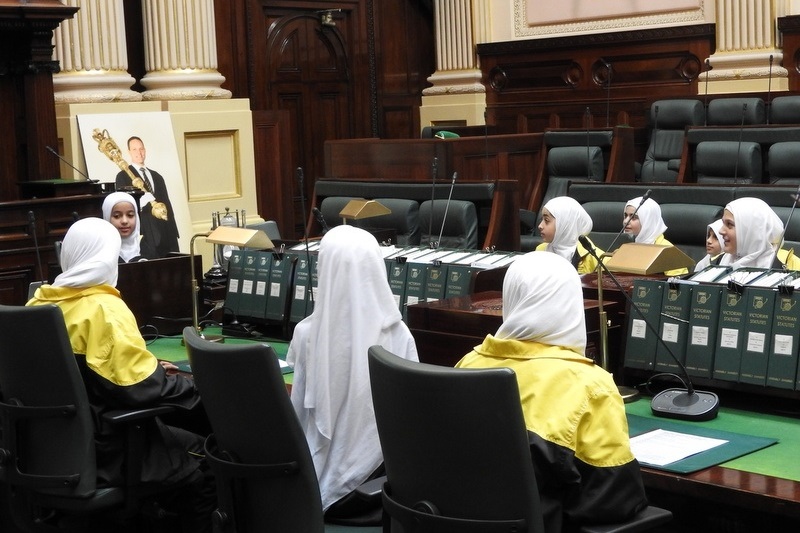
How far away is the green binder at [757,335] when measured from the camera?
2990 millimetres

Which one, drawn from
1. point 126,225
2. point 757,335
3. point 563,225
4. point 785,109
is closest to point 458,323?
point 757,335

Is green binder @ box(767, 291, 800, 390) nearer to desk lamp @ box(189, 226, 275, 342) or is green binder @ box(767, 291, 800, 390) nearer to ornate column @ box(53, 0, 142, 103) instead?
desk lamp @ box(189, 226, 275, 342)

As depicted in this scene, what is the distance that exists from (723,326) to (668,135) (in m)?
5.71

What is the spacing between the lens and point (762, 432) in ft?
9.30

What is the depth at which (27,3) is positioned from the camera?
7113 millimetres

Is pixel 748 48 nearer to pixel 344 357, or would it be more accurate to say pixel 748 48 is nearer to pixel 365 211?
pixel 365 211

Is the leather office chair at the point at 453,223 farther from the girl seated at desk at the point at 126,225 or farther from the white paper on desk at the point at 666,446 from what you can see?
the white paper on desk at the point at 666,446

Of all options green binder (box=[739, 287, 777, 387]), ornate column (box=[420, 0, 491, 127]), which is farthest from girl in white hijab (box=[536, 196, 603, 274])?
ornate column (box=[420, 0, 491, 127])

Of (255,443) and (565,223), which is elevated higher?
(565,223)

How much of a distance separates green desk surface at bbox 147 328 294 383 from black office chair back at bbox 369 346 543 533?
5.96ft

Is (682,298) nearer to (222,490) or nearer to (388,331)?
(388,331)

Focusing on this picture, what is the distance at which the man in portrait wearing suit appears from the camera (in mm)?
7965

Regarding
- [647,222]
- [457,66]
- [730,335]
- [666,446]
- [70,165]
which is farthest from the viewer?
[457,66]

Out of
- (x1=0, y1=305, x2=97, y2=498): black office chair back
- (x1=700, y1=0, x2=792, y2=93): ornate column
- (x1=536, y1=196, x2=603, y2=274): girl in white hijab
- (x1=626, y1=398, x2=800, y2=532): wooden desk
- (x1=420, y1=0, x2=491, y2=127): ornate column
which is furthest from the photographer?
(x1=420, y1=0, x2=491, y2=127): ornate column
